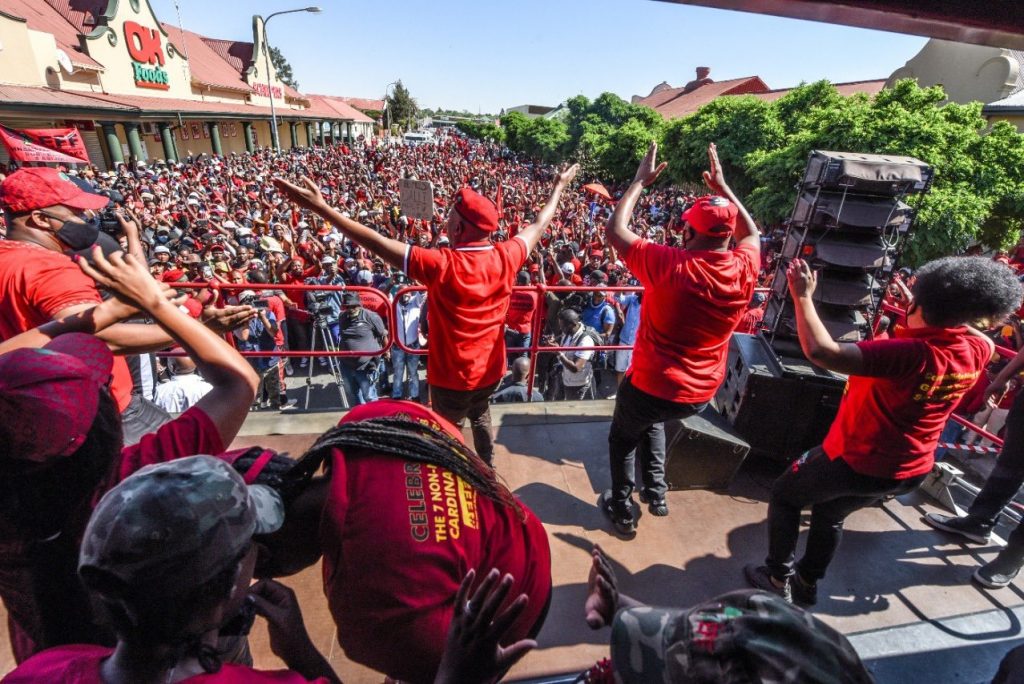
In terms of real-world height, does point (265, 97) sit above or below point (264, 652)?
above

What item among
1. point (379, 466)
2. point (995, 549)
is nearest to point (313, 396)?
point (379, 466)

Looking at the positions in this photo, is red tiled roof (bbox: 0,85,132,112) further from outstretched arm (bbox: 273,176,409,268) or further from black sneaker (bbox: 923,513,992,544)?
black sneaker (bbox: 923,513,992,544)

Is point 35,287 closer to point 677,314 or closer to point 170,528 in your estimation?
point 170,528

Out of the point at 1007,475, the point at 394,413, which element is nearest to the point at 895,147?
the point at 1007,475

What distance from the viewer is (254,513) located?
3.10ft

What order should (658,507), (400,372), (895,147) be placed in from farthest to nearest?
1. (895,147)
2. (400,372)
3. (658,507)

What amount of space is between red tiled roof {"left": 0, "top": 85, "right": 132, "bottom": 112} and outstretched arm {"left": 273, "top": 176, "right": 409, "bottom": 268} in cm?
1934

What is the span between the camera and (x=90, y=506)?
1208mm

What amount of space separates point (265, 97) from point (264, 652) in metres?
48.2

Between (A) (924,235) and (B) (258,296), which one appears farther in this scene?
(A) (924,235)

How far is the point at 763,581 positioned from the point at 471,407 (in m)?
1.89

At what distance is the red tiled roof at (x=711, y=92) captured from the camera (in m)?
45.1

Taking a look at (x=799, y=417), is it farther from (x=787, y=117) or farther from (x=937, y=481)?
(x=787, y=117)

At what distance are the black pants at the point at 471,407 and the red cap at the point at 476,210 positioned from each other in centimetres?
97
